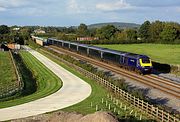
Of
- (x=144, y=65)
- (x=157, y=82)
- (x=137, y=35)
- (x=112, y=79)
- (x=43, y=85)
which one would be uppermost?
(x=144, y=65)

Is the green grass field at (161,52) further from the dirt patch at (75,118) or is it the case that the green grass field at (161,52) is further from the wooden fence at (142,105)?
the dirt patch at (75,118)

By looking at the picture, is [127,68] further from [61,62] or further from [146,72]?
[61,62]

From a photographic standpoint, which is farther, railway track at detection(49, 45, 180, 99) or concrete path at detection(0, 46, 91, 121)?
railway track at detection(49, 45, 180, 99)

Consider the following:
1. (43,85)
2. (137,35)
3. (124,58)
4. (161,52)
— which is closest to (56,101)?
(43,85)

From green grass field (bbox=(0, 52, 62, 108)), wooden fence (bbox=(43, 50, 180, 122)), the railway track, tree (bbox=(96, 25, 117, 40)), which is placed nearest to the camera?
wooden fence (bbox=(43, 50, 180, 122))

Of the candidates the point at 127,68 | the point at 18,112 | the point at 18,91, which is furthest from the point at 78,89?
the point at 127,68

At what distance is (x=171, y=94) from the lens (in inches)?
1500

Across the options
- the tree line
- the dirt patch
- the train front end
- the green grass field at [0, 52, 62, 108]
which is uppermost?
the dirt patch

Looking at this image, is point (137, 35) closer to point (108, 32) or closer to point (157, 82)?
point (108, 32)

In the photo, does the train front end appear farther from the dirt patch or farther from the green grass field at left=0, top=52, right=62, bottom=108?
the dirt patch

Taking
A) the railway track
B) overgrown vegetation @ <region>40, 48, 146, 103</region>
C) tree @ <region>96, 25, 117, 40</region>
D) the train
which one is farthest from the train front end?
tree @ <region>96, 25, 117, 40</region>

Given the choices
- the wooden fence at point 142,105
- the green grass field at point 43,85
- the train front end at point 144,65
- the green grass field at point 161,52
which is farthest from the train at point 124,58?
the green grass field at point 161,52

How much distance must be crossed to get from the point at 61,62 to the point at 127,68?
765 inches

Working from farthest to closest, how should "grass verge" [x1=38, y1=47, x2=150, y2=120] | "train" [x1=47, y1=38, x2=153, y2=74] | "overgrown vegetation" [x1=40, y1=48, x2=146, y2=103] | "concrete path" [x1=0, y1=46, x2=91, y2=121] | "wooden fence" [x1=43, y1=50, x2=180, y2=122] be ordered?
"train" [x1=47, y1=38, x2=153, y2=74] < "overgrown vegetation" [x1=40, y1=48, x2=146, y2=103] < "grass verge" [x1=38, y1=47, x2=150, y2=120] < "concrete path" [x1=0, y1=46, x2=91, y2=121] < "wooden fence" [x1=43, y1=50, x2=180, y2=122]
